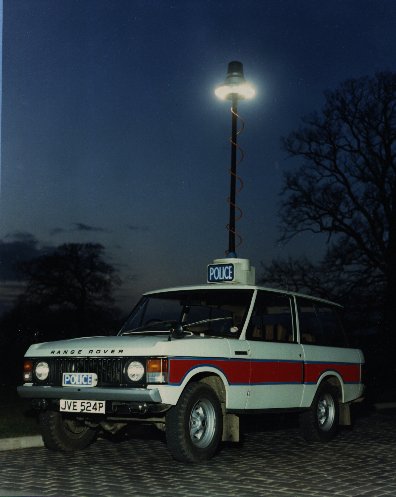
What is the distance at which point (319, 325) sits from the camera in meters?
11.7

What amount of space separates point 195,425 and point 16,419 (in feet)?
13.9

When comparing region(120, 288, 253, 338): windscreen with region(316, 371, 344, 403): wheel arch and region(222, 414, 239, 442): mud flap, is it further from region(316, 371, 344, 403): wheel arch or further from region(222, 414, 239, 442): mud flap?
region(316, 371, 344, 403): wheel arch

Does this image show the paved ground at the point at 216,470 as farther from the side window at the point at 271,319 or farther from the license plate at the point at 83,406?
the side window at the point at 271,319

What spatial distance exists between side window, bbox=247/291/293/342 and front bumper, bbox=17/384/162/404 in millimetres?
1876

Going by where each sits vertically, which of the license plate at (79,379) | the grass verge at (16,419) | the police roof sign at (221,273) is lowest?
the grass verge at (16,419)

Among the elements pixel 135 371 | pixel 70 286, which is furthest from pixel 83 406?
pixel 70 286

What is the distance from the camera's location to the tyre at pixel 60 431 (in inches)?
381

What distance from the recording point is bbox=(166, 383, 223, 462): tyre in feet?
28.0

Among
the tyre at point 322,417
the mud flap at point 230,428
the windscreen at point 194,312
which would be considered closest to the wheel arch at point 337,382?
the tyre at point 322,417

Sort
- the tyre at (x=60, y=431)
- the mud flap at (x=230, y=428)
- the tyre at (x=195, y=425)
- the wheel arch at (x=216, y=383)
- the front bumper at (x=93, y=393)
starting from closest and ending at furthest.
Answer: the front bumper at (x=93, y=393)
the tyre at (x=195, y=425)
the wheel arch at (x=216, y=383)
the mud flap at (x=230, y=428)
the tyre at (x=60, y=431)

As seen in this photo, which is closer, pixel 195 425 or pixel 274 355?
pixel 195 425

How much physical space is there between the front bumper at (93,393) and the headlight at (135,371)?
0.55 feet

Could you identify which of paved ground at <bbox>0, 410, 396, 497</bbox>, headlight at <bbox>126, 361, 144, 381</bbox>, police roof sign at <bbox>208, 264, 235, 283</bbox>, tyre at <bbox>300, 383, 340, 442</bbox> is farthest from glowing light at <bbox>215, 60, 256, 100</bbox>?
headlight at <bbox>126, 361, 144, 381</bbox>

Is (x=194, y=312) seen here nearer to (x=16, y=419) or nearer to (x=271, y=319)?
(x=271, y=319)
